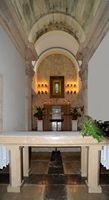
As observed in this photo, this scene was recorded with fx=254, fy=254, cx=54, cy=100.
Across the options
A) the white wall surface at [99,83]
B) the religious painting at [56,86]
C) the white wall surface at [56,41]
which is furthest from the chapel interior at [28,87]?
the religious painting at [56,86]

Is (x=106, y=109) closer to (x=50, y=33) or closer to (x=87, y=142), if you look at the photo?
(x=87, y=142)

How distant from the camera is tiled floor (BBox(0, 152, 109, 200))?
471cm

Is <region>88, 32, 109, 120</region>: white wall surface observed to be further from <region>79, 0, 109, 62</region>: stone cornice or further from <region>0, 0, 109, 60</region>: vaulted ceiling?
<region>0, 0, 109, 60</region>: vaulted ceiling

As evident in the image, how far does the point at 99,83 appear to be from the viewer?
7949 mm

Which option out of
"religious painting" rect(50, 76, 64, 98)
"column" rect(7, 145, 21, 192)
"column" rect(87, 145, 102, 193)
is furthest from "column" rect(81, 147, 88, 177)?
"religious painting" rect(50, 76, 64, 98)

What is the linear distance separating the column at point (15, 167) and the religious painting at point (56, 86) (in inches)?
507

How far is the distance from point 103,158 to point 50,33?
31.6 feet

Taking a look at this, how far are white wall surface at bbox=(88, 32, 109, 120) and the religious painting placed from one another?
28.0 ft

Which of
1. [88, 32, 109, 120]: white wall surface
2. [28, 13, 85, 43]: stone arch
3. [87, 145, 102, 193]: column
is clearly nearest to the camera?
[87, 145, 102, 193]: column

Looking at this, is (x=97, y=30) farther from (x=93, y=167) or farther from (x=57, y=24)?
(x=57, y=24)

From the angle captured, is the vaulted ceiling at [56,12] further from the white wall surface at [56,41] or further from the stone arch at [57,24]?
the white wall surface at [56,41]

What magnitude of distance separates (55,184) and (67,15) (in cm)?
666

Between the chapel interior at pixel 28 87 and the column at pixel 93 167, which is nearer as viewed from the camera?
the column at pixel 93 167

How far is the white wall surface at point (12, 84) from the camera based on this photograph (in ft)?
20.3
